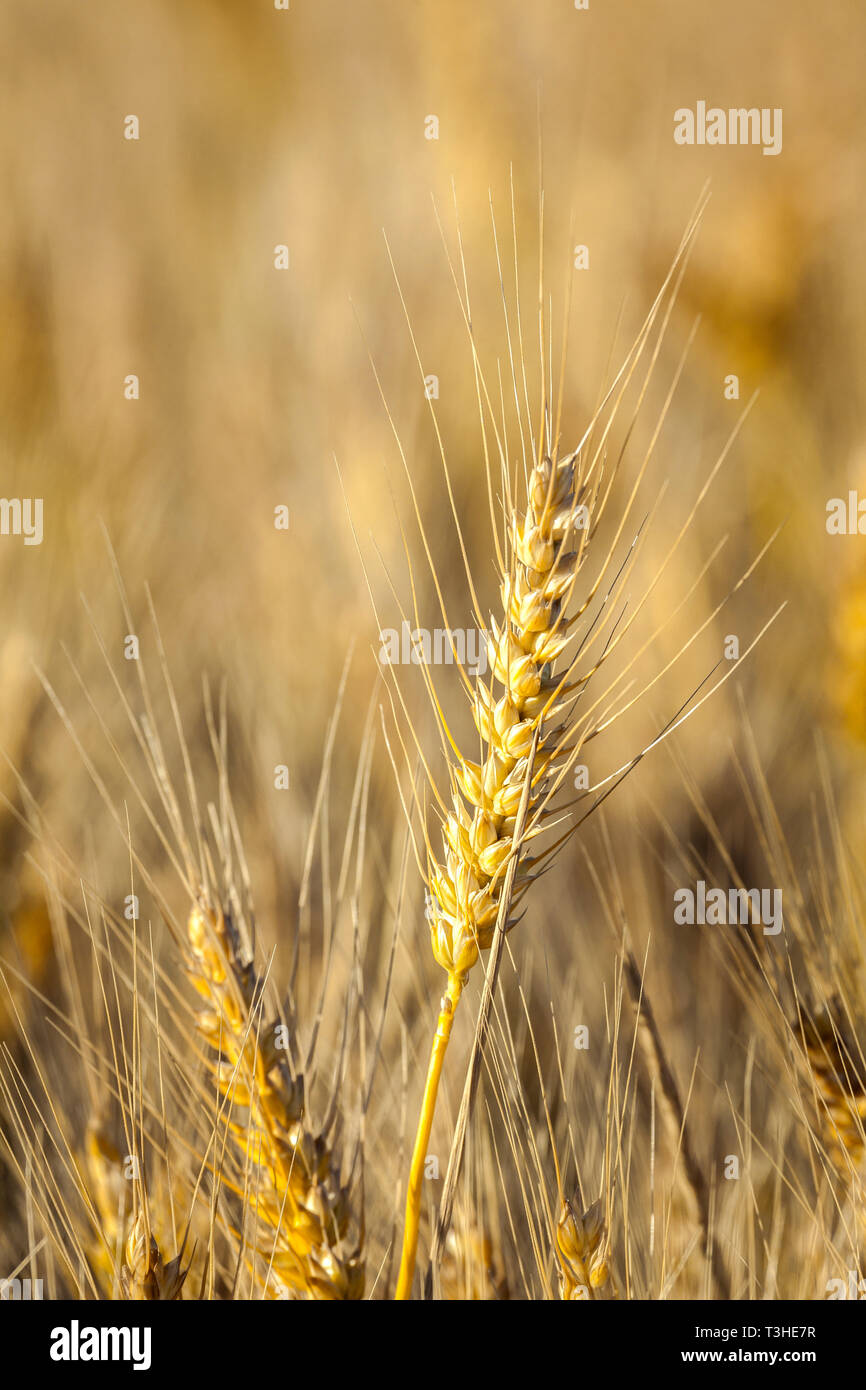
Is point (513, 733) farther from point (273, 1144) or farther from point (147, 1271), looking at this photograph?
point (147, 1271)

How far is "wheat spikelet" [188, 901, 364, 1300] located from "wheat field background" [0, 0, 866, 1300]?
17.2 inches

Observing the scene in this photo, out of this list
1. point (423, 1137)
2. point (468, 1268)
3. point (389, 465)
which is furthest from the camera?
point (389, 465)

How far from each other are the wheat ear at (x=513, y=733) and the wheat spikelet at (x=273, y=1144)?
76 millimetres

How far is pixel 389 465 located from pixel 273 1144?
106 cm

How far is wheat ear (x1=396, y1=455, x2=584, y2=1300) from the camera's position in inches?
28.3

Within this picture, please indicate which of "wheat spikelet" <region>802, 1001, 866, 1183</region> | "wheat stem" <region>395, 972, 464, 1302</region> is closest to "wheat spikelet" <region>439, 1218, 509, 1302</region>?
"wheat stem" <region>395, 972, 464, 1302</region>

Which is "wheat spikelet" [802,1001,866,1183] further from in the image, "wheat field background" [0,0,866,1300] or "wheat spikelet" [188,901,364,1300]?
"wheat spikelet" [188,901,364,1300]

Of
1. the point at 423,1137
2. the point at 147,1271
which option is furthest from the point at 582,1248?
the point at 147,1271

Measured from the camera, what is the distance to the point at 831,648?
136cm

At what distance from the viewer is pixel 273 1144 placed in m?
0.77

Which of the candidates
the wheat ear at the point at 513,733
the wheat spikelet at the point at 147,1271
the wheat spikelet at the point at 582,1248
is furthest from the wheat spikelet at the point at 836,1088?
the wheat spikelet at the point at 147,1271

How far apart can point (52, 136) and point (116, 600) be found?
2.51 feet

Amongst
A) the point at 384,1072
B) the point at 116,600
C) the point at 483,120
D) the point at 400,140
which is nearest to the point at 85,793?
the point at 116,600

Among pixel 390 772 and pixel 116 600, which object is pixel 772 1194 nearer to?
pixel 390 772
